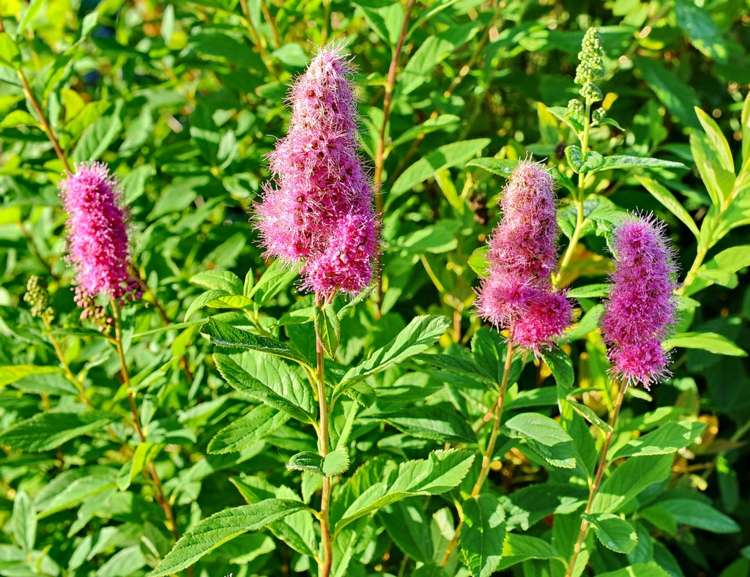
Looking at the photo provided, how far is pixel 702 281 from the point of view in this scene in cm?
155

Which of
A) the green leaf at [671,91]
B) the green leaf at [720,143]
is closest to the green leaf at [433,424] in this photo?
the green leaf at [720,143]

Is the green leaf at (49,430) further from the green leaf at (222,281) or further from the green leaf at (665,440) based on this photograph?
the green leaf at (665,440)

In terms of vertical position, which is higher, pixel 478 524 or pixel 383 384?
pixel 383 384

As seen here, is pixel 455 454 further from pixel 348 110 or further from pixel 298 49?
pixel 298 49

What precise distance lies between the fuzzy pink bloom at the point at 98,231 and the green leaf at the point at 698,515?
3.77 ft

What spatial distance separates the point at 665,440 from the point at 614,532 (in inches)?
6.8

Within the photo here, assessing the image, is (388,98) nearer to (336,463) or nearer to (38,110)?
(38,110)

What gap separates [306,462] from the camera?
1.12 meters

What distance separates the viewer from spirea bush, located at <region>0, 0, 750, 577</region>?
1.16 meters

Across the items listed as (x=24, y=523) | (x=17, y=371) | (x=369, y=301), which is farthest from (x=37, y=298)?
(x=369, y=301)

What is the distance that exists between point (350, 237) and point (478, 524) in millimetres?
563

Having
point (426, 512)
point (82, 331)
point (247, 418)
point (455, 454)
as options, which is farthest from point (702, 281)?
Answer: point (82, 331)

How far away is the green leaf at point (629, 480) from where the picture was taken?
4.59 ft

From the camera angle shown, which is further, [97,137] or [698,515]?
[97,137]
